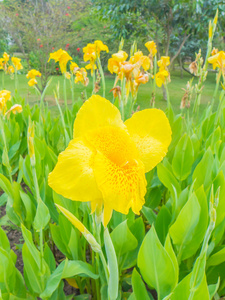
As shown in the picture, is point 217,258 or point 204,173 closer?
point 217,258

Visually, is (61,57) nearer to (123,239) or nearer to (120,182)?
(123,239)

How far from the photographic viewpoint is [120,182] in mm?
399

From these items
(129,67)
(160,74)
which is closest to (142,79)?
(129,67)

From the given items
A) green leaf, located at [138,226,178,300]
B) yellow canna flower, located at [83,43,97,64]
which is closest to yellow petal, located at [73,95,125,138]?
green leaf, located at [138,226,178,300]

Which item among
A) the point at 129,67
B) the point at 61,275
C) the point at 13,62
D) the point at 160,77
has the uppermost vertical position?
the point at 129,67

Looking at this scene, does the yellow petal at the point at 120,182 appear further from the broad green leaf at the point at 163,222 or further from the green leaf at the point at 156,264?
the broad green leaf at the point at 163,222

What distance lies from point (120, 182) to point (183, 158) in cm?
83

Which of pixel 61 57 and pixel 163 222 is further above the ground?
pixel 61 57

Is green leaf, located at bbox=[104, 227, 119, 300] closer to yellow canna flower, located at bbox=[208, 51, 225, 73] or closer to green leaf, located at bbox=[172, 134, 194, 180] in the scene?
green leaf, located at bbox=[172, 134, 194, 180]

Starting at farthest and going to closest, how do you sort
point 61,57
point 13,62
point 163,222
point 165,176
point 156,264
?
1. point 13,62
2. point 61,57
3. point 165,176
4. point 163,222
5. point 156,264

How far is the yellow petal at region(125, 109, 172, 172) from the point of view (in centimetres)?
47

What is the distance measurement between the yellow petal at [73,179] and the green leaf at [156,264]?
1.02 feet

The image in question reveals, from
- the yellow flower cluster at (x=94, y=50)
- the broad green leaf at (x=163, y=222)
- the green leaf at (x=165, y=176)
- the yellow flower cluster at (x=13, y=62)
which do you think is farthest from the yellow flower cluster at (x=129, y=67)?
the yellow flower cluster at (x=13, y=62)

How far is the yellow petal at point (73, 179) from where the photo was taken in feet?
1.30
